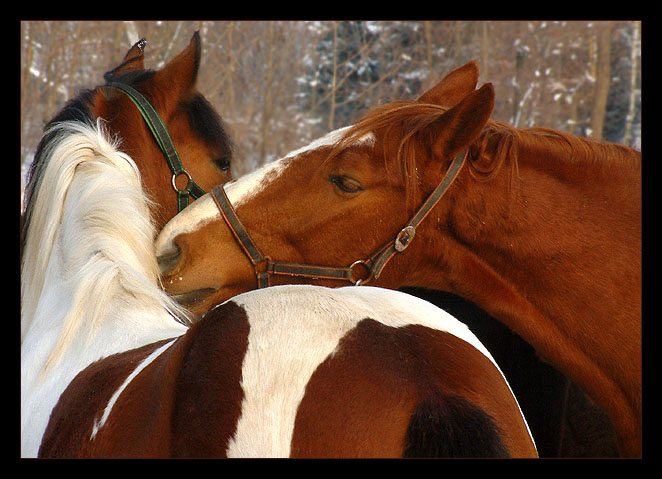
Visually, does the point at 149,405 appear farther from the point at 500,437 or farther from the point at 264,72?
the point at 264,72

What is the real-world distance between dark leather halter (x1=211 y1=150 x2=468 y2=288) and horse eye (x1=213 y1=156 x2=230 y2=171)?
542mm

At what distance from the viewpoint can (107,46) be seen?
9250mm

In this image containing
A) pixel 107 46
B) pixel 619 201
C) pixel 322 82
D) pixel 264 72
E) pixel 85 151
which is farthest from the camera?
pixel 322 82

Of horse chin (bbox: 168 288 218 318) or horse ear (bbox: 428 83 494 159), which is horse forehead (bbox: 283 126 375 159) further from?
horse chin (bbox: 168 288 218 318)

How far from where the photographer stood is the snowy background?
934 centimetres

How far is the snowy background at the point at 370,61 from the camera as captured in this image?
30.6 feet

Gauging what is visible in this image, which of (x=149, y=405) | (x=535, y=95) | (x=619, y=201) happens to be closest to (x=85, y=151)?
(x=149, y=405)

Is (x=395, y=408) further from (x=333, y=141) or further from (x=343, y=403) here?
(x=333, y=141)

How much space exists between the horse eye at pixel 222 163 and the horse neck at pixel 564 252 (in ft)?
4.16

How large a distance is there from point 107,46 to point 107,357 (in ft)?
28.9

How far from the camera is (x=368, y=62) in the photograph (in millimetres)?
12062

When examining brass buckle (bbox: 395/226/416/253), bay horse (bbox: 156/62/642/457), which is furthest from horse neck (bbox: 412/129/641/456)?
brass buckle (bbox: 395/226/416/253)

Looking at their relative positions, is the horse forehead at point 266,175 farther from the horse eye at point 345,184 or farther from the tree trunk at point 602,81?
the tree trunk at point 602,81

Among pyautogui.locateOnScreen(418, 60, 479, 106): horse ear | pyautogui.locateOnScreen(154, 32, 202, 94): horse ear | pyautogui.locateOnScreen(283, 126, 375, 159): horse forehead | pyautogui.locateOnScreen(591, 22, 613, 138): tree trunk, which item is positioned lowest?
pyautogui.locateOnScreen(591, 22, 613, 138): tree trunk
